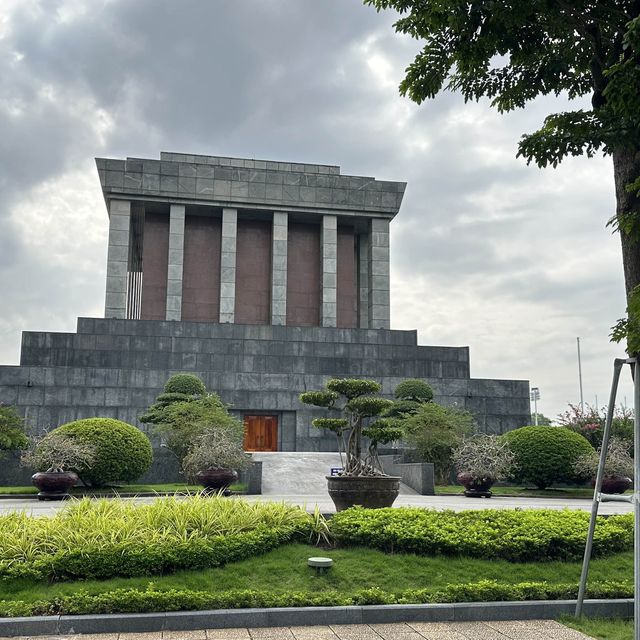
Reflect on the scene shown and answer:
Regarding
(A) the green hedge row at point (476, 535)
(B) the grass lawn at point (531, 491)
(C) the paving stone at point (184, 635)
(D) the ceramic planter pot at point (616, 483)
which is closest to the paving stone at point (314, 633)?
(C) the paving stone at point (184, 635)

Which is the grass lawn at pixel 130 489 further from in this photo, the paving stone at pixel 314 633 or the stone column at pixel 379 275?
the stone column at pixel 379 275

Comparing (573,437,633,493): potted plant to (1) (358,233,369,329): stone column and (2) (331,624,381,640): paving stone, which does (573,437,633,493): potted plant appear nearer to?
(2) (331,624,381,640): paving stone

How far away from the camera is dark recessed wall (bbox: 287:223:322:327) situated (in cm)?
3969

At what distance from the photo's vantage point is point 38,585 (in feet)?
23.5

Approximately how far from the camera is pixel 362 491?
41.8 feet

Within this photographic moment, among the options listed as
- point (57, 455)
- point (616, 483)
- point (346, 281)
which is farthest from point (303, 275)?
point (57, 455)

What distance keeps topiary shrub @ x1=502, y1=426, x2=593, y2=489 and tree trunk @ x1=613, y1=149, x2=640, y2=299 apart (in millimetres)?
15005

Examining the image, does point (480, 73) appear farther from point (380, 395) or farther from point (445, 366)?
point (445, 366)

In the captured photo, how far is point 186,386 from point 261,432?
4675 millimetres

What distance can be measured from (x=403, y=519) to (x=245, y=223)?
106 feet

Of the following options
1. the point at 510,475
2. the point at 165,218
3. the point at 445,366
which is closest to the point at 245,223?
the point at 165,218

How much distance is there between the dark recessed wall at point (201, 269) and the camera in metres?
38.6

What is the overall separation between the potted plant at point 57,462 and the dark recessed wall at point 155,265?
2055 centimetres

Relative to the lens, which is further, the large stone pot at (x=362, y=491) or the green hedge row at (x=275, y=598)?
the large stone pot at (x=362, y=491)
